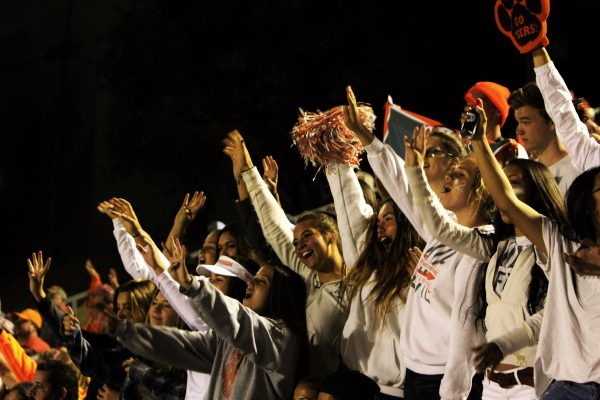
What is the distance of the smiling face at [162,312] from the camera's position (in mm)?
6223

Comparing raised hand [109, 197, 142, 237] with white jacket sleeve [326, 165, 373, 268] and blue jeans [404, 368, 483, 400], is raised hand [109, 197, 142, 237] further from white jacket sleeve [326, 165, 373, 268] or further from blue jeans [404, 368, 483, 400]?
blue jeans [404, 368, 483, 400]

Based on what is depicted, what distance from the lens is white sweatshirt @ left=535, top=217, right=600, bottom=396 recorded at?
11.5ft

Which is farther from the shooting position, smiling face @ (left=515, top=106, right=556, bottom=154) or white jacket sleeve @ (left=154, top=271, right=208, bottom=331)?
white jacket sleeve @ (left=154, top=271, right=208, bottom=331)

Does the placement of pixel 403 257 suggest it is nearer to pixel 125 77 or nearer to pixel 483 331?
pixel 483 331

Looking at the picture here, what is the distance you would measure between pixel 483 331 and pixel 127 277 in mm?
11879

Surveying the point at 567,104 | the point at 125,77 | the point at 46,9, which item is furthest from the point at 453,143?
the point at 46,9

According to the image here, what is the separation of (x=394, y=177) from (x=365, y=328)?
754mm

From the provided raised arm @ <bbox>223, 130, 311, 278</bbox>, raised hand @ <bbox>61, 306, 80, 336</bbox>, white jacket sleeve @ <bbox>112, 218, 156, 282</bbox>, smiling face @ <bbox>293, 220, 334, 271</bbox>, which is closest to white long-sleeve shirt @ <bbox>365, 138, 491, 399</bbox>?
smiling face @ <bbox>293, 220, 334, 271</bbox>

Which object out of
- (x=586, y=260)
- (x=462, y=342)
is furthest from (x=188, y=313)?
(x=586, y=260)

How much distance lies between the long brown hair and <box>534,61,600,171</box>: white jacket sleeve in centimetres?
84

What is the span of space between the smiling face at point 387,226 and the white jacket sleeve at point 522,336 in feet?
4.17

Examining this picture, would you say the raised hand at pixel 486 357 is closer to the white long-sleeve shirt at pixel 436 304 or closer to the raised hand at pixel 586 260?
the raised hand at pixel 586 260

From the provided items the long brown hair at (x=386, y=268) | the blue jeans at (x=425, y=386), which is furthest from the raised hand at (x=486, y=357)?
the long brown hair at (x=386, y=268)

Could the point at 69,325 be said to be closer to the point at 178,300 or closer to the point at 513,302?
the point at 178,300
